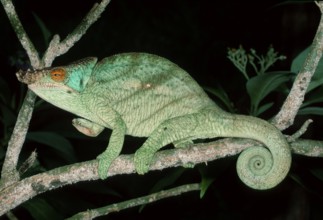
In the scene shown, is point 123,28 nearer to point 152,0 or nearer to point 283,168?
point 152,0

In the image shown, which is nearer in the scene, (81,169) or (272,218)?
(81,169)

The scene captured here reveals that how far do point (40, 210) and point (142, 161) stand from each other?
83 cm

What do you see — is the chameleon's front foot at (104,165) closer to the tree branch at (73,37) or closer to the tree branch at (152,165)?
the tree branch at (152,165)

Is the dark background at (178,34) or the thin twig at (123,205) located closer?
the thin twig at (123,205)

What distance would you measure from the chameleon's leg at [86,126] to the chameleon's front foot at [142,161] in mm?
428

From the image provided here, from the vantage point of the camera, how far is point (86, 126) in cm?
185

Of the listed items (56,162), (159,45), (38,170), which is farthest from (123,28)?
(38,170)

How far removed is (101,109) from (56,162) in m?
1.21

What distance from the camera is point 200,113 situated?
162cm

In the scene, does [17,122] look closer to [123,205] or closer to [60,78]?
[60,78]

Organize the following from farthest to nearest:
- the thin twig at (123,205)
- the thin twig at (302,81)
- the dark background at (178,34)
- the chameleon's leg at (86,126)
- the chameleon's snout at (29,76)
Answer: the dark background at (178,34)
the chameleon's leg at (86,126)
the thin twig at (123,205)
the chameleon's snout at (29,76)
the thin twig at (302,81)

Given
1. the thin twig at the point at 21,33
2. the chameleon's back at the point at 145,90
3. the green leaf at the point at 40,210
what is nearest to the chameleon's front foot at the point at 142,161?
the chameleon's back at the point at 145,90

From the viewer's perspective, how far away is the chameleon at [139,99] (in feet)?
5.08

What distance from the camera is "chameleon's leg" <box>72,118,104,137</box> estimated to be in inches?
72.4
